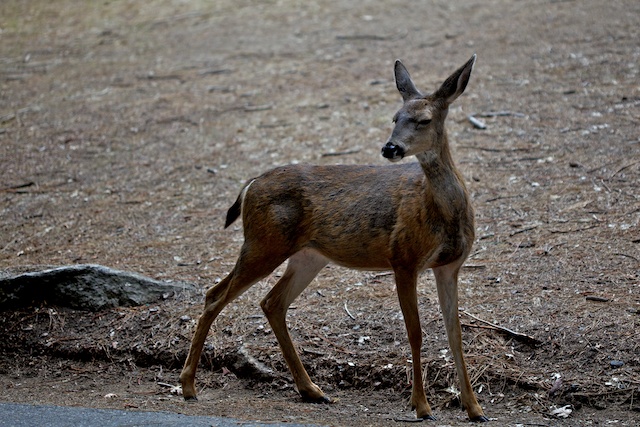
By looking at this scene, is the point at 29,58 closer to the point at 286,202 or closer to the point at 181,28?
the point at 181,28

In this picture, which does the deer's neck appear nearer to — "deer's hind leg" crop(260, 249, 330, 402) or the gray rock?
"deer's hind leg" crop(260, 249, 330, 402)

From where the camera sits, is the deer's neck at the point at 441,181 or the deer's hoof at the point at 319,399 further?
the deer's hoof at the point at 319,399

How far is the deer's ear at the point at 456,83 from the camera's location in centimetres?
550

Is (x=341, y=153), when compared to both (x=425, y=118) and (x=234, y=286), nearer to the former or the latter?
(x=234, y=286)

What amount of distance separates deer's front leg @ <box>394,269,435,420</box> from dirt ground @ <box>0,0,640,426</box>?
203mm

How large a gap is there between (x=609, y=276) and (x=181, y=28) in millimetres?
11915

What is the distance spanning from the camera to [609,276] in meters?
7.02

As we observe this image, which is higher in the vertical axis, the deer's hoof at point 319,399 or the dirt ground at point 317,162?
the dirt ground at point 317,162

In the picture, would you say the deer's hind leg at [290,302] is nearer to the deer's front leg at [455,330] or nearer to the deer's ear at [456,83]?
the deer's front leg at [455,330]

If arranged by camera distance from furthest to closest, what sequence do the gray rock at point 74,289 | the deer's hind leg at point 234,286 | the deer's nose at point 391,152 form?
1. the gray rock at point 74,289
2. the deer's hind leg at point 234,286
3. the deer's nose at point 391,152

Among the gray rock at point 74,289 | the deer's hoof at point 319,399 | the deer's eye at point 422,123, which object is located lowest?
the deer's hoof at point 319,399

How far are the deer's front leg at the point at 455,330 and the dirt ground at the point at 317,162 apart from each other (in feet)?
0.64

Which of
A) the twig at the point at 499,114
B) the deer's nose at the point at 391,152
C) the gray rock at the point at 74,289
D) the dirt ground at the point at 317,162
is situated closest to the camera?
the deer's nose at the point at 391,152

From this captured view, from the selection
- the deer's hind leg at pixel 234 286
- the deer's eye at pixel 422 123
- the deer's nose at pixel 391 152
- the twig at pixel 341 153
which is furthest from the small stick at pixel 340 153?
the deer's nose at pixel 391 152
